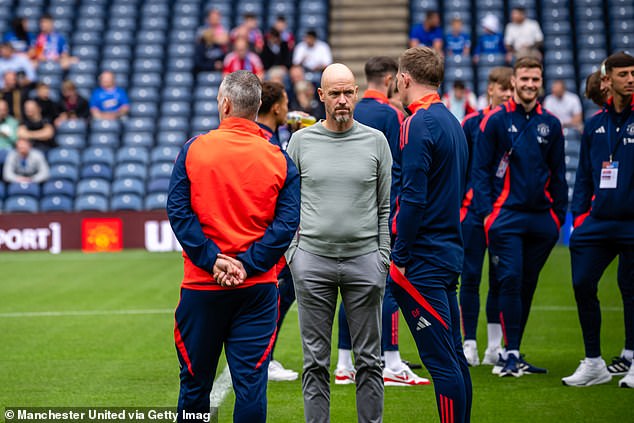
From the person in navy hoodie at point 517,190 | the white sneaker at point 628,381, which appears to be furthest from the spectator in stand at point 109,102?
the white sneaker at point 628,381

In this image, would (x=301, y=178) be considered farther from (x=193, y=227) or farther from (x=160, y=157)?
(x=160, y=157)

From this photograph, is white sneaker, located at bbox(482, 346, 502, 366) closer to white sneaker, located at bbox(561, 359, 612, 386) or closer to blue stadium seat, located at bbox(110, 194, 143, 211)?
white sneaker, located at bbox(561, 359, 612, 386)

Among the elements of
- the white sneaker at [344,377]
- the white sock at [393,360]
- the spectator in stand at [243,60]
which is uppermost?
the spectator in stand at [243,60]

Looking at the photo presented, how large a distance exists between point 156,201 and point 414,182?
43.2 feet

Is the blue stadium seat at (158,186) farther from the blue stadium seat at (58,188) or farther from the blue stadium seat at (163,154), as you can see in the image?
the blue stadium seat at (58,188)

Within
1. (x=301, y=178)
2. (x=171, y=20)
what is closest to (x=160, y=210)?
(x=171, y=20)

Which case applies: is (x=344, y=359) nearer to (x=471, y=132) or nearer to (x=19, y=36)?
(x=471, y=132)

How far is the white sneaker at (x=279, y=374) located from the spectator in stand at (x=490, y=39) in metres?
13.7

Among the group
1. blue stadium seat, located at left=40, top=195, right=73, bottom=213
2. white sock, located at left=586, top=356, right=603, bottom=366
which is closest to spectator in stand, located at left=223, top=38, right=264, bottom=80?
blue stadium seat, located at left=40, top=195, right=73, bottom=213

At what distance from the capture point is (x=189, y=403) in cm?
461

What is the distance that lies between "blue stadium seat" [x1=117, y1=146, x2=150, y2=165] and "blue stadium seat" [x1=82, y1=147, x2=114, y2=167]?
183 millimetres

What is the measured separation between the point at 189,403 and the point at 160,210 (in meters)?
12.4

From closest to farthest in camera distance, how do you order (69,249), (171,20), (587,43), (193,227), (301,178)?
(193,227)
(301,178)
(69,249)
(587,43)
(171,20)

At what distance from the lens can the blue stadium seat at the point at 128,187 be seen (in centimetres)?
1784
